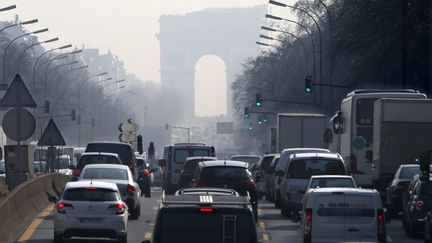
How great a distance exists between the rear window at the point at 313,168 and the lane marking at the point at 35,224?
6151 millimetres

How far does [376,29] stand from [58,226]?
39.3 metres

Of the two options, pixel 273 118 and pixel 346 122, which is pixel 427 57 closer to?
pixel 346 122

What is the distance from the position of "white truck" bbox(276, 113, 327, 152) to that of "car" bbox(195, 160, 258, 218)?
927 inches

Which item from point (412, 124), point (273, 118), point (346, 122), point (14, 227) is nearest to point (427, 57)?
point (346, 122)

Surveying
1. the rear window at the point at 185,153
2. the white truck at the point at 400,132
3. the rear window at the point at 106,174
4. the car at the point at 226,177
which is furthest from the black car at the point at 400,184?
the rear window at the point at 185,153

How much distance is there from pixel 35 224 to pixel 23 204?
40.6 inches

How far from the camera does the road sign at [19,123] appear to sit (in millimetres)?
32406

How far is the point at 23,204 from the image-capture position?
32.8 m

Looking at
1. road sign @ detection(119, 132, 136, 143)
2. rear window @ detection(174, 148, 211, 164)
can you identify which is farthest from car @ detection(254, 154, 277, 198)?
road sign @ detection(119, 132, 136, 143)

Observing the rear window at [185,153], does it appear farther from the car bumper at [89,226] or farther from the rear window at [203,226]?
the rear window at [203,226]

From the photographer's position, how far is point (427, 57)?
209ft

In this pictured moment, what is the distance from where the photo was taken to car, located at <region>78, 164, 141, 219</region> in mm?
32156

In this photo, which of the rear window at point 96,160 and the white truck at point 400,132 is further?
the rear window at point 96,160

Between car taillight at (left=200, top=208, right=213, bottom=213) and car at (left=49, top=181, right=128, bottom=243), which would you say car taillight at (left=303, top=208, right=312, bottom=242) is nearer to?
car at (left=49, top=181, right=128, bottom=243)
